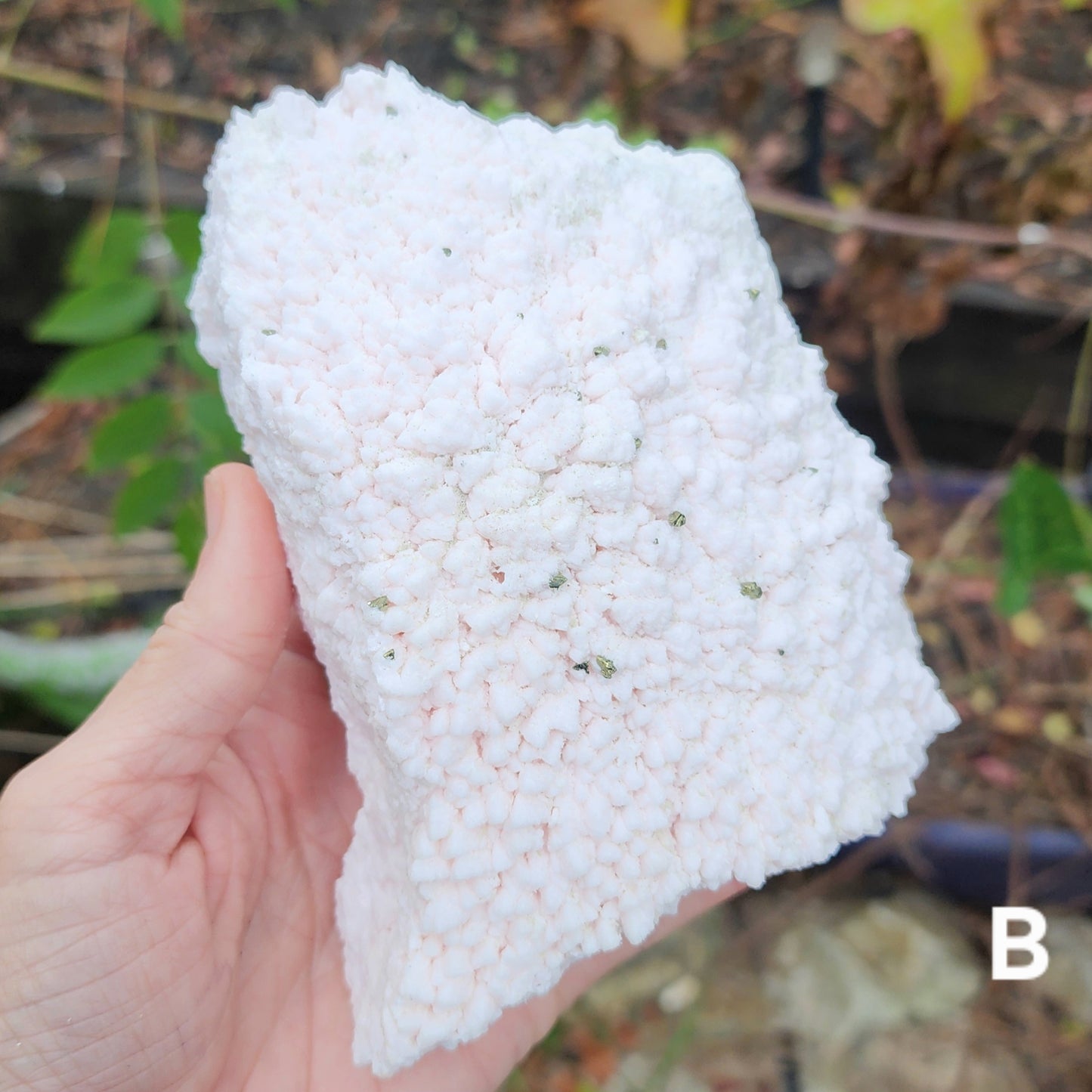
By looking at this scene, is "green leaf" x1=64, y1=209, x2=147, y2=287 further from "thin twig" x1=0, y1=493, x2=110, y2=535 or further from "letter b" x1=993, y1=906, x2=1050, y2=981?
"letter b" x1=993, y1=906, x2=1050, y2=981

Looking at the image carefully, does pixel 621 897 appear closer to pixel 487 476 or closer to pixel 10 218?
pixel 487 476

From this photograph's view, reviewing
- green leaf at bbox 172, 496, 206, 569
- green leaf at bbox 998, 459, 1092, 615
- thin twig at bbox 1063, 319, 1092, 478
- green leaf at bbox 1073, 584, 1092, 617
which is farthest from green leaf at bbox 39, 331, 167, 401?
thin twig at bbox 1063, 319, 1092, 478

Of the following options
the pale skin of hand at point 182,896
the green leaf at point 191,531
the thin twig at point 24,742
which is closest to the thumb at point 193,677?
the pale skin of hand at point 182,896

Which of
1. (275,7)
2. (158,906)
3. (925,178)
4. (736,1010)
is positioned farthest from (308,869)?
(275,7)

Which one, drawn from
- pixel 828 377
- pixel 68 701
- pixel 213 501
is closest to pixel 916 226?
pixel 828 377

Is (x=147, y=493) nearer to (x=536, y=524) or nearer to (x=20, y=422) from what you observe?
(x=536, y=524)

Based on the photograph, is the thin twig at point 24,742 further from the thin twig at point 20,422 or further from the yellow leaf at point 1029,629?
the yellow leaf at point 1029,629
